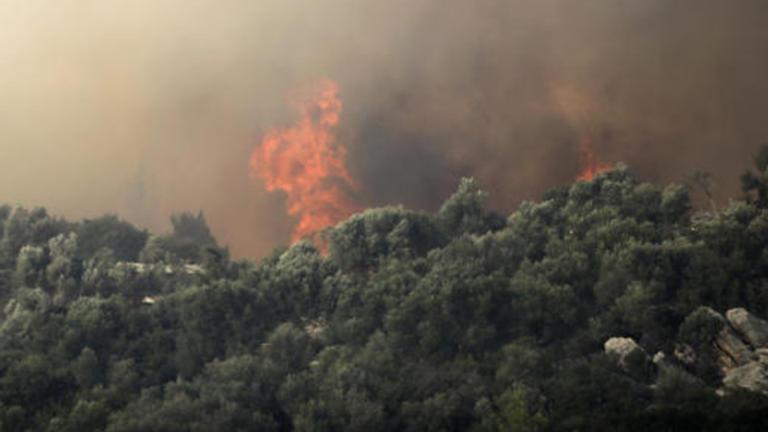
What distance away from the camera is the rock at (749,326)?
68000 mm

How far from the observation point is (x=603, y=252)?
85375mm

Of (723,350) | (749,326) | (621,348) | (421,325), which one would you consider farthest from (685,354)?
(421,325)

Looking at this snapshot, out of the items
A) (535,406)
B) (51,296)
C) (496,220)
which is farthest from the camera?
(496,220)

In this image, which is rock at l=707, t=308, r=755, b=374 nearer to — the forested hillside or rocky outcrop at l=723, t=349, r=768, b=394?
the forested hillside

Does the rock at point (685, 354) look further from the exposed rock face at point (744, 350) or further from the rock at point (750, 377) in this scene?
the rock at point (750, 377)

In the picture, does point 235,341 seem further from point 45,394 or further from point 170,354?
point 45,394

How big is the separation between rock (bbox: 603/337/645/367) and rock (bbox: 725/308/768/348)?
7.37m

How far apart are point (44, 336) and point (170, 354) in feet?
37.3

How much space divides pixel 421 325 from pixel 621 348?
56.1ft

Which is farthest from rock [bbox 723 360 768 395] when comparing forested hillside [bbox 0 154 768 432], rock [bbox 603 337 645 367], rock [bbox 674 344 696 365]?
rock [bbox 603 337 645 367]

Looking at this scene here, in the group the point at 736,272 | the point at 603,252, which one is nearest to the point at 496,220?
the point at 603,252

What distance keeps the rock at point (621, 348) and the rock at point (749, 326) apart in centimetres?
737

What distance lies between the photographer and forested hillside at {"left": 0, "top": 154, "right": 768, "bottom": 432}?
65.6m

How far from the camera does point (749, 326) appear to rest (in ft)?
228
